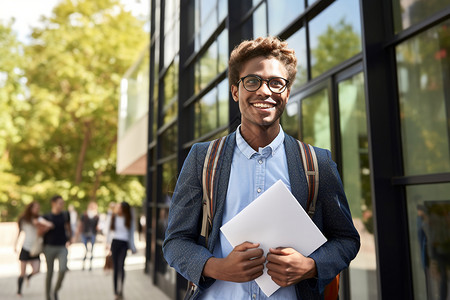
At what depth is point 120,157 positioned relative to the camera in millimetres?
21156

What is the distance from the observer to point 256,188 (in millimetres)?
1566

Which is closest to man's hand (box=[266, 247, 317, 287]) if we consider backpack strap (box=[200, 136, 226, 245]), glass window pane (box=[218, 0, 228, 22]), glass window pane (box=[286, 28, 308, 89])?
backpack strap (box=[200, 136, 226, 245])

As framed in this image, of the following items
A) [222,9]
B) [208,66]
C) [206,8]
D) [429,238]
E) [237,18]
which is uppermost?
[206,8]

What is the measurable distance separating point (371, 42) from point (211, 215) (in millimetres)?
2826

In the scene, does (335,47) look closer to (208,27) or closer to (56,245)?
(208,27)

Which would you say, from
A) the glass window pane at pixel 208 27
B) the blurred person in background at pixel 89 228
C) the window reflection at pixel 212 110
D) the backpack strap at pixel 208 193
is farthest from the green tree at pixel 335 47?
the blurred person in background at pixel 89 228

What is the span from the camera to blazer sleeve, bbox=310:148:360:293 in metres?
1.51

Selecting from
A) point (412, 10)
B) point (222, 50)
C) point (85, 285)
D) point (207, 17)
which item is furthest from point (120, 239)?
point (412, 10)

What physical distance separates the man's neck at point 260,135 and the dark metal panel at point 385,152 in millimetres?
2122

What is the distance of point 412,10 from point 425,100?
82 cm

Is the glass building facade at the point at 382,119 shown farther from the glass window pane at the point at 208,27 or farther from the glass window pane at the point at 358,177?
the glass window pane at the point at 208,27

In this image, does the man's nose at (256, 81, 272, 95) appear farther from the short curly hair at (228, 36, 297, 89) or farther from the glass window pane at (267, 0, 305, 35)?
the glass window pane at (267, 0, 305, 35)

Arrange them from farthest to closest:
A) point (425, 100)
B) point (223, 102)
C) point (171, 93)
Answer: point (171, 93), point (223, 102), point (425, 100)

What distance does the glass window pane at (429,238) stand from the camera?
123 inches
